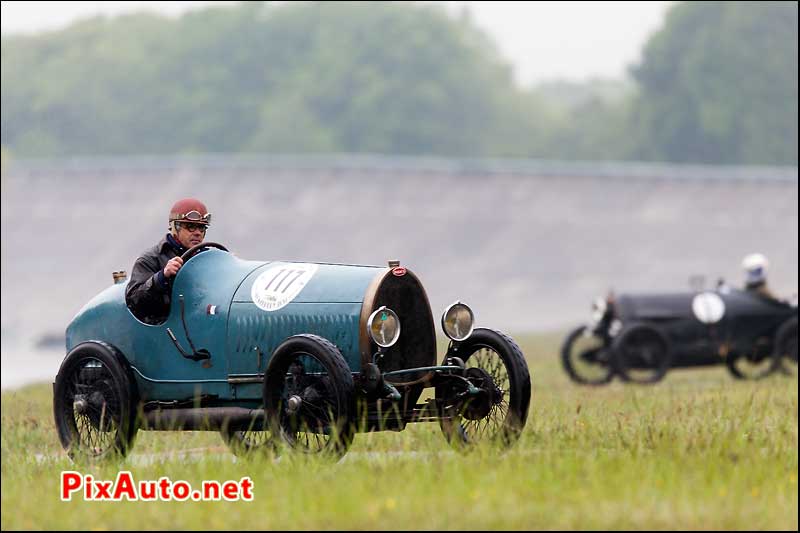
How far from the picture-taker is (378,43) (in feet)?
249

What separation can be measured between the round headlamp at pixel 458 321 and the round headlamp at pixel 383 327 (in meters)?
0.60

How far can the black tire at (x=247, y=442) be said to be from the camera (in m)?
8.09

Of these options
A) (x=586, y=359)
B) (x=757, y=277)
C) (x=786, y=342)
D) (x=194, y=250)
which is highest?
(x=757, y=277)

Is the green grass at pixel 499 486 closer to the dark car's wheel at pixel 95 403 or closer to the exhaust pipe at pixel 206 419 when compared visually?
the dark car's wheel at pixel 95 403

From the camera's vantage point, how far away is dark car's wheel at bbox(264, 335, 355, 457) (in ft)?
25.2

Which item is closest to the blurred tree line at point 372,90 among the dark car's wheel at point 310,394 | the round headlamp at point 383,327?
the round headlamp at point 383,327

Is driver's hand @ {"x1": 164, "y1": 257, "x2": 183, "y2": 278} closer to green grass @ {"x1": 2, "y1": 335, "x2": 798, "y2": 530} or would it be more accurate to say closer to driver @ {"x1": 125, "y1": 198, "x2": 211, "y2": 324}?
driver @ {"x1": 125, "y1": 198, "x2": 211, "y2": 324}

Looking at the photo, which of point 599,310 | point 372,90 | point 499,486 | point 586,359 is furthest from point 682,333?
point 372,90

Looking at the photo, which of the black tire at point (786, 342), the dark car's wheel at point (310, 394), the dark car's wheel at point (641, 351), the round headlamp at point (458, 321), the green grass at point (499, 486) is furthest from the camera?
the black tire at point (786, 342)

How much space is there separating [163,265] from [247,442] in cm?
145

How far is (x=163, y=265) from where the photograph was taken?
898 cm

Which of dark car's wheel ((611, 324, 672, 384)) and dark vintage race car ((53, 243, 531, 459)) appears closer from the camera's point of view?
dark vintage race car ((53, 243, 531, 459))

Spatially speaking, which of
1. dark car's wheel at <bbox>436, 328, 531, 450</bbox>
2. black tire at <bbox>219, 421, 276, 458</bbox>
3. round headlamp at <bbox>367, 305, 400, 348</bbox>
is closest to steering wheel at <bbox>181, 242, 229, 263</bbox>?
black tire at <bbox>219, 421, 276, 458</bbox>

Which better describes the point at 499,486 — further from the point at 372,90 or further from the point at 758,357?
the point at 372,90
